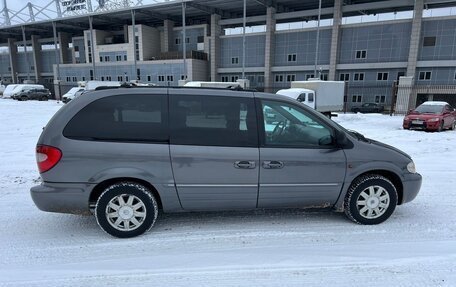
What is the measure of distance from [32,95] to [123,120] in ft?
149

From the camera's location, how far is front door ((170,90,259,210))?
148 inches

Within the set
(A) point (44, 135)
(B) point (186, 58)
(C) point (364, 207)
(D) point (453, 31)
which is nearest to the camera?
(A) point (44, 135)

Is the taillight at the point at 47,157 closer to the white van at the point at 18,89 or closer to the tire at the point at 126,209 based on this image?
the tire at the point at 126,209

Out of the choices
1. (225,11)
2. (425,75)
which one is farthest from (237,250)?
(225,11)

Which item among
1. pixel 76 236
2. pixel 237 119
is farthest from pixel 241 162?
pixel 76 236

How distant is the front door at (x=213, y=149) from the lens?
3.77 m

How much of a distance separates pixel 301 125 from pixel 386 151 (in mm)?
1178

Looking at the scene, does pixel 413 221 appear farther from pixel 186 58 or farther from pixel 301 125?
pixel 186 58

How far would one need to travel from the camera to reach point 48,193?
3.65 metres

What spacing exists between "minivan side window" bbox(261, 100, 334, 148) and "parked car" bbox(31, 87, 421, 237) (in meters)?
0.01

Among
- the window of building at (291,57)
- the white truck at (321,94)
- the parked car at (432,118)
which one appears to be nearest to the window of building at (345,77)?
the window of building at (291,57)

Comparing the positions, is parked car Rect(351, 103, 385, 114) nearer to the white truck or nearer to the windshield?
the white truck

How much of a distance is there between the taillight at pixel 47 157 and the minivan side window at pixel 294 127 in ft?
7.96

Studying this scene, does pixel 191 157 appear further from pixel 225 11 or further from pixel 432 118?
pixel 225 11
